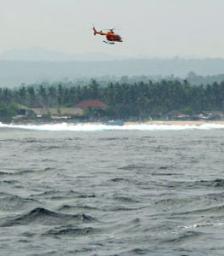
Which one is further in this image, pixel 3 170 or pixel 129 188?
pixel 3 170

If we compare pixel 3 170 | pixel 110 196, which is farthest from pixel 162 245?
pixel 3 170

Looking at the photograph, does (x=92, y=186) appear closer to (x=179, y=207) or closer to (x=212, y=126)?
(x=179, y=207)

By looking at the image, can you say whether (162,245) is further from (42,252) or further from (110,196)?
(110,196)

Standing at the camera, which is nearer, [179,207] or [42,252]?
[42,252]

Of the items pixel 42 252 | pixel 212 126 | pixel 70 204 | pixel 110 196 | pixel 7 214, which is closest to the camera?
pixel 42 252

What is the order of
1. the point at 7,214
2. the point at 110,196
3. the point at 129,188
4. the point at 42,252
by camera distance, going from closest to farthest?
the point at 42,252, the point at 7,214, the point at 110,196, the point at 129,188

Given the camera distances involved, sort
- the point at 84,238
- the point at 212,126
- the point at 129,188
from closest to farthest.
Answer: the point at 84,238 < the point at 129,188 < the point at 212,126

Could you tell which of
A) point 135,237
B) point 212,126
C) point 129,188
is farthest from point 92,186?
point 212,126

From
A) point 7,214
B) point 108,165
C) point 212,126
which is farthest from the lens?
point 212,126
